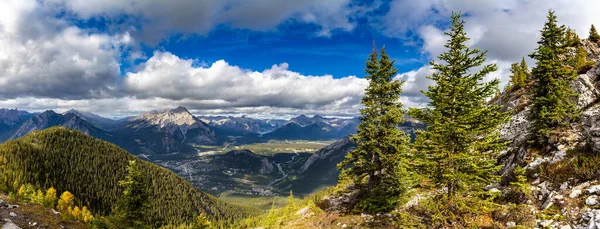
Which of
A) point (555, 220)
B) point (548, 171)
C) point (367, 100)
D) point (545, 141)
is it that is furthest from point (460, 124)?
point (545, 141)

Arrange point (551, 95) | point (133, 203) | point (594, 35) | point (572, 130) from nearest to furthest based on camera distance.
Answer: point (572, 130) → point (551, 95) → point (133, 203) → point (594, 35)

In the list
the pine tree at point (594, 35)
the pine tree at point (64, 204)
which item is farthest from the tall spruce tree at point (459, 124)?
the pine tree at point (64, 204)

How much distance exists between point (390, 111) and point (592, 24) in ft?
215

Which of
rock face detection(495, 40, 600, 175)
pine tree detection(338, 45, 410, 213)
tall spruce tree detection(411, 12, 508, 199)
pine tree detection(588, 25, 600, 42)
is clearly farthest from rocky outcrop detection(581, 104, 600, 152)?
pine tree detection(588, 25, 600, 42)

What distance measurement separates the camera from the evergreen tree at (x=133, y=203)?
1507 inches

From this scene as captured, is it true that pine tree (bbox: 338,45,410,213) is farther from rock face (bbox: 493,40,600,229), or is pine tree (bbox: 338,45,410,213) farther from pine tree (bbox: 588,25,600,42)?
pine tree (bbox: 588,25,600,42)

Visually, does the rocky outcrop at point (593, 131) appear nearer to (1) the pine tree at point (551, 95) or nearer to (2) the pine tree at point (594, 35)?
(1) the pine tree at point (551, 95)

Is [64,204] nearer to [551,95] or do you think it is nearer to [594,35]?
[551,95]

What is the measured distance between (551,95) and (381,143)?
1858 cm

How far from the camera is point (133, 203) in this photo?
128 ft

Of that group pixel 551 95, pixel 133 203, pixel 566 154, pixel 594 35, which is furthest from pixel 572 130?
pixel 133 203

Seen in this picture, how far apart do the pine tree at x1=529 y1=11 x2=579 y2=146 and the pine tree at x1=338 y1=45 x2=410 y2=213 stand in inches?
544

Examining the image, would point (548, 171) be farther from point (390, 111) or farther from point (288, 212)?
point (288, 212)

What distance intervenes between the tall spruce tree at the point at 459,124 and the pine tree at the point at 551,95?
1559 cm
